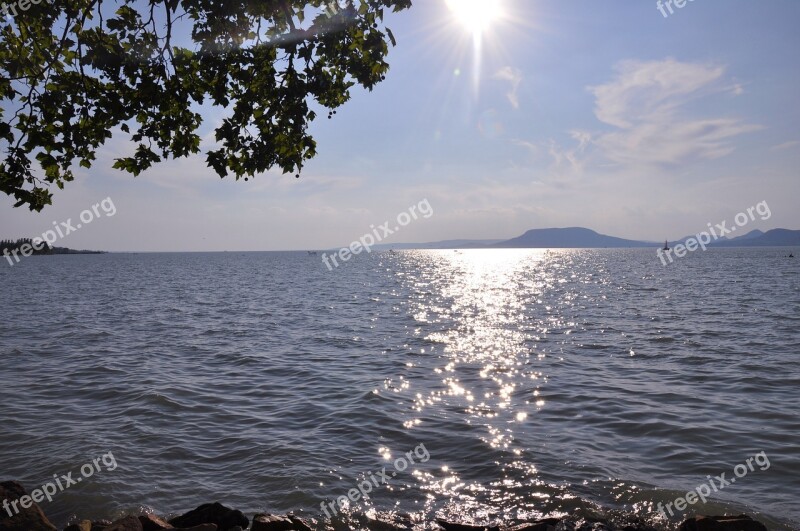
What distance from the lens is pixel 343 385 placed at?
17.5m

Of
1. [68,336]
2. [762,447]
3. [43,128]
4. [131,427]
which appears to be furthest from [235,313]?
[762,447]

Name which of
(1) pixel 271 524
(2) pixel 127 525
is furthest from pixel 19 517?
(1) pixel 271 524

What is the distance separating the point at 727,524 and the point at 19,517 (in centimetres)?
980

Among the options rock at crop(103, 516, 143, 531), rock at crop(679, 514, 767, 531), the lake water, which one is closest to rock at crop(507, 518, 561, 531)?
the lake water

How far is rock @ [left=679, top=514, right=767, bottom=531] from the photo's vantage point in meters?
7.25

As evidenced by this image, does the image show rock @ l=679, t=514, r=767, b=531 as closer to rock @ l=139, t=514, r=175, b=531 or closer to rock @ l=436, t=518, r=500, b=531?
rock @ l=436, t=518, r=500, b=531

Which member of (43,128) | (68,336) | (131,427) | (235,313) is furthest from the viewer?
(235,313)

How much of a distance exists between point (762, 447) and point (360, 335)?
786 inches

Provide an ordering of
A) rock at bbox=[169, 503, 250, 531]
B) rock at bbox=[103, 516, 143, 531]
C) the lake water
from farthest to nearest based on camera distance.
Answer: the lake water, rock at bbox=[169, 503, 250, 531], rock at bbox=[103, 516, 143, 531]

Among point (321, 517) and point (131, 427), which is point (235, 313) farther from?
point (321, 517)

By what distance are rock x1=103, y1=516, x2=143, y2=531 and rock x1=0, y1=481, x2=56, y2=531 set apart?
3.80ft

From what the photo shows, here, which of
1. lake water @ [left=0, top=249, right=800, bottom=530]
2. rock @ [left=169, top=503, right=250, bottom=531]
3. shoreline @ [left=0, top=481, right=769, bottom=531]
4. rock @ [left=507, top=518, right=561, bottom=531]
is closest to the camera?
shoreline @ [left=0, top=481, right=769, bottom=531]

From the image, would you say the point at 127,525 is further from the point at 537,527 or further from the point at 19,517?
the point at 537,527

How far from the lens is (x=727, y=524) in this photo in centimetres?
726
